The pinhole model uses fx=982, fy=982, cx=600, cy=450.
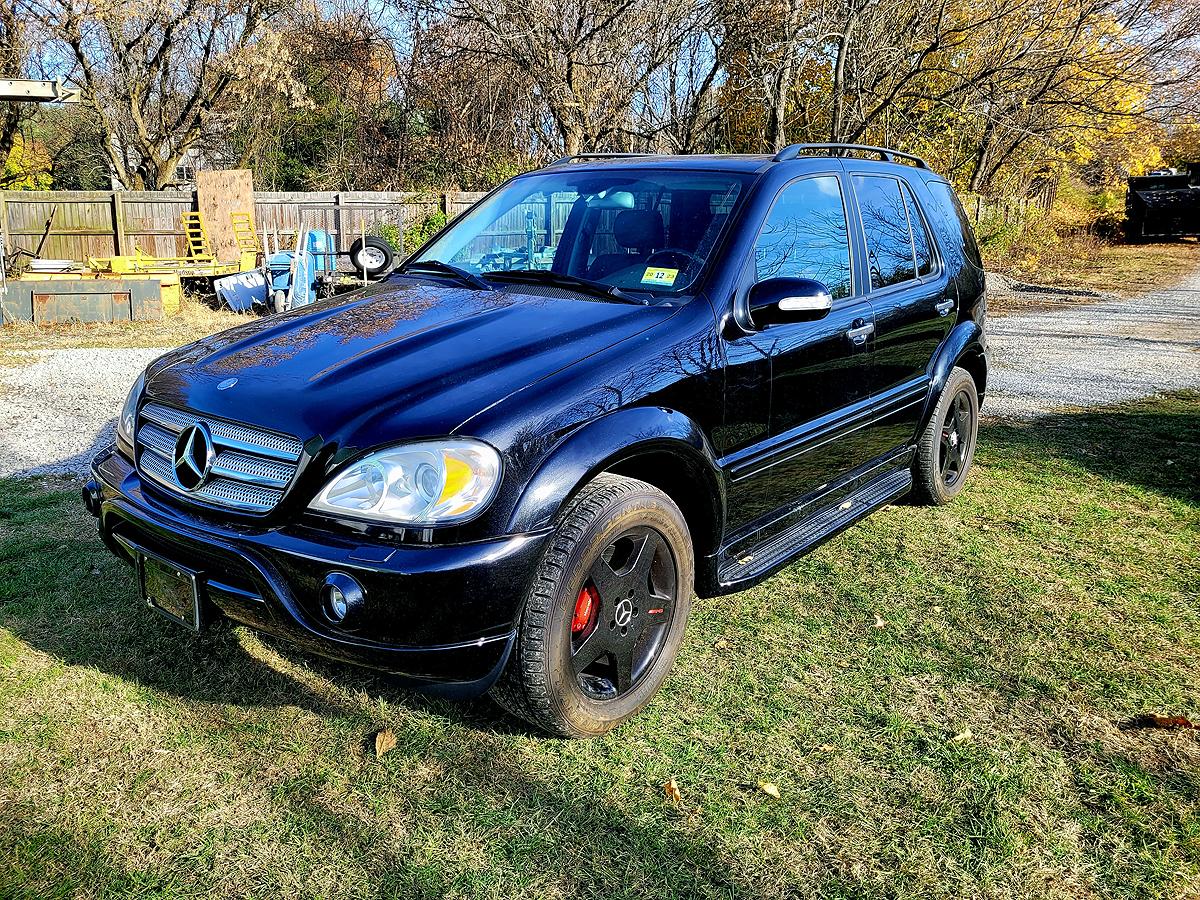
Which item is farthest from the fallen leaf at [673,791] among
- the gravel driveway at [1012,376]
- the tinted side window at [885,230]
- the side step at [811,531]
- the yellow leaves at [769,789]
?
the gravel driveway at [1012,376]

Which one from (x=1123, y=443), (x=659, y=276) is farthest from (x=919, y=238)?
(x=1123, y=443)

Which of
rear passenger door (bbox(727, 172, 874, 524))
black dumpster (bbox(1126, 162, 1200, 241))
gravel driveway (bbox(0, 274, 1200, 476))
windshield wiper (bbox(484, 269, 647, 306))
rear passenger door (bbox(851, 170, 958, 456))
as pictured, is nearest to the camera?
windshield wiper (bbox(484, 269, 647, 306))

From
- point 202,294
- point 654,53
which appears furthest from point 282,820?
point 654,53

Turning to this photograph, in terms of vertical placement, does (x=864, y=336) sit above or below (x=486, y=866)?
above

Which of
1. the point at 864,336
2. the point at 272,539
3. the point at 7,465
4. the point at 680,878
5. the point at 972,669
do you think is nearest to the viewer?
the point at 680,878

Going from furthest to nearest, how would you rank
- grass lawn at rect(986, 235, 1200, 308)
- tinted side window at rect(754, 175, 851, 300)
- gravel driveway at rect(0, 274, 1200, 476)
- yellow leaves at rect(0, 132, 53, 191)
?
yellow leaves at rect(0, 132, 53, 191) → grass lawn at rect(986, 235, 1200, 308) → gravel driveway at rect(0, 274, 1200, 476) → tinted side window at rect(754, 175, 851, 300)

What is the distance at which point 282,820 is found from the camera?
2.74 meters

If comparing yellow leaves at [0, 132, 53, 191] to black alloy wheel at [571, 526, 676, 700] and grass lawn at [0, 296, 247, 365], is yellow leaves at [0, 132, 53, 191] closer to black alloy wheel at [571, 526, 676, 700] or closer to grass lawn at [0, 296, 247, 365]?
grass lawn at [0, 296, 247, 365]

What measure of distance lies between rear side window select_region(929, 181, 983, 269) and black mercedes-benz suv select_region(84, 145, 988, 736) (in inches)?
35.0

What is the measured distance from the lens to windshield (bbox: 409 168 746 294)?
12.1 ft

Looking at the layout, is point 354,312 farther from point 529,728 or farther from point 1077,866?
point 1077,866

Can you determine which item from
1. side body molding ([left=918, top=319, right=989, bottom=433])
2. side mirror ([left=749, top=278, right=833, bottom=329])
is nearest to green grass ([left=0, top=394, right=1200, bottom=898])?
side body molding ([left=918, top=319, right=989, bottom=433])

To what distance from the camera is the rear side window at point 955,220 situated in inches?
211

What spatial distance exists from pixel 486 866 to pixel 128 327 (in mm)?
11919
